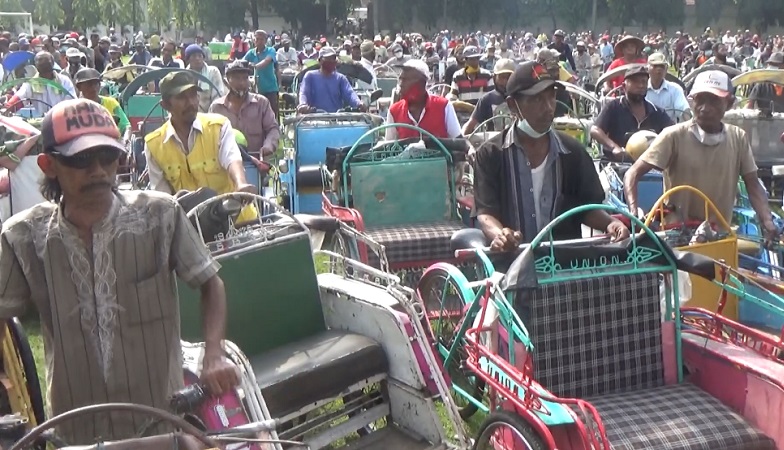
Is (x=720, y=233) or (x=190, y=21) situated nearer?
(x=720, y=233)

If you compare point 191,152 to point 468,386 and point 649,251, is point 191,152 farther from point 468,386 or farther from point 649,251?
point 649,251

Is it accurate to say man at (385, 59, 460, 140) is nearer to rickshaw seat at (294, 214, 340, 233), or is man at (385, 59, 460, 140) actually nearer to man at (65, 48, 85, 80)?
rickshaw seat at (294, 214, 340, 233)

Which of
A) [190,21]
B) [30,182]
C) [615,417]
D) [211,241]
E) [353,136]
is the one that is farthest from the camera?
[190,21]

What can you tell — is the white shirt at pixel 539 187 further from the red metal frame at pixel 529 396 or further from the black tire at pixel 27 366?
the black tire at pixel 27 366

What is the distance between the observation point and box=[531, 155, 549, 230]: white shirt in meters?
4.83

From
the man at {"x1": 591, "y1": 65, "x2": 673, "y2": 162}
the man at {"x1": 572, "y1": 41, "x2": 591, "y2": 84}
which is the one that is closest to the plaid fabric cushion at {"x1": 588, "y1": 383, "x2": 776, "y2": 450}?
the man at {"x1": 591, "y1": 65, "x2": 673, "y2": 162}

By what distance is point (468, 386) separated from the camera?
5234 millimetres

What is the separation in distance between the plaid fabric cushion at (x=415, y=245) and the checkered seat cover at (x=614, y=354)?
2409 mm

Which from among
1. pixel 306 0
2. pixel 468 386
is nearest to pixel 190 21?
pixel 306 0

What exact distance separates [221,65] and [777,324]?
24.8m

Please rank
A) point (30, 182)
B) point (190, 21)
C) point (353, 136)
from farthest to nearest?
point (190, 21) → point (353, 136) → point (30, 182)

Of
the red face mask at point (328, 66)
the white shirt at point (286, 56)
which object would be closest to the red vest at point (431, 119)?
the red face mask at point (328, 66)

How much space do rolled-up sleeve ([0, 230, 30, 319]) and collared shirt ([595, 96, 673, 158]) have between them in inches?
224

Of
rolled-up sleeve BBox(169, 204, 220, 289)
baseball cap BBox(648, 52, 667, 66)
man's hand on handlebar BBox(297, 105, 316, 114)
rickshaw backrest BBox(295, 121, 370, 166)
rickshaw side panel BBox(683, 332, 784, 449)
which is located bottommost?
rickshaw side panel BBox(683, 332, 784, 449)
